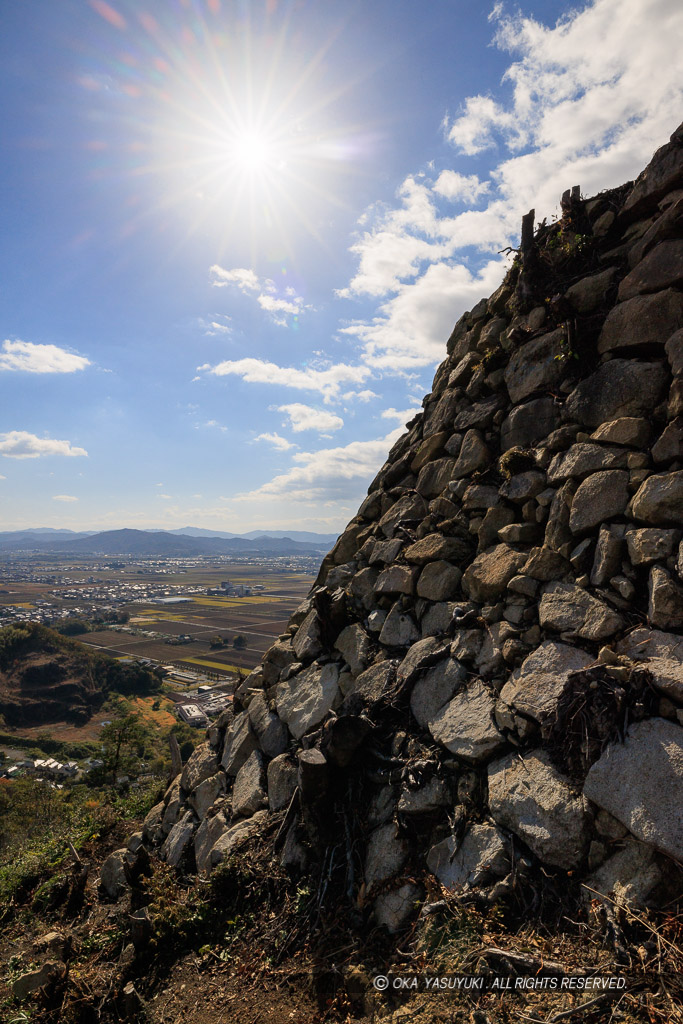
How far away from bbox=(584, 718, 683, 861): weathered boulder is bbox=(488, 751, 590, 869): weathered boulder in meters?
0.21

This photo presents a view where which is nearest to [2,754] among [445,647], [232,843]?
Answer: [232,843]

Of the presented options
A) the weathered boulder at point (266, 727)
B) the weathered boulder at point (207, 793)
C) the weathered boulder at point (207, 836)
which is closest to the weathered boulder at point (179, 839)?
the weathered boulder at point (207, 793)

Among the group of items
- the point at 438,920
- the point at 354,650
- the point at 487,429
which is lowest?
the point at 438,920

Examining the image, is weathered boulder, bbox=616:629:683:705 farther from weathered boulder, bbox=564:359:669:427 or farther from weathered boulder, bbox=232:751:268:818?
weathered boulder, bbox=232:751:268:818

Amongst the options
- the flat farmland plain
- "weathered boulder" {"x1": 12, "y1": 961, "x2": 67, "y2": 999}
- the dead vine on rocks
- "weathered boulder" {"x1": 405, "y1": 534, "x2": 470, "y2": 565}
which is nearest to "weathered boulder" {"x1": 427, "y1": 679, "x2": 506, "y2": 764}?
the dead vine on rocks

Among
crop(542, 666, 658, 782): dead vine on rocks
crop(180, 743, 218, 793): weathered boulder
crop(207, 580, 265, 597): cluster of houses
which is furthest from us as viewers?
crop(207, 580, 265, 597): cluster of houses

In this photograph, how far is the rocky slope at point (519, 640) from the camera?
3717 mm

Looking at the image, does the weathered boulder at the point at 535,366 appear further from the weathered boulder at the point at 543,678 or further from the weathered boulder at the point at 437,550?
the weathered boulder at the point at 543,678

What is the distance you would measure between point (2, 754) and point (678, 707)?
67396 mm

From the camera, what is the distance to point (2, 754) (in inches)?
1989

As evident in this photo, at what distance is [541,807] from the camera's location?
381 centimetres

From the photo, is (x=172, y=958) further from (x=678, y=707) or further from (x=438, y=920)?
(x=678, y=707)

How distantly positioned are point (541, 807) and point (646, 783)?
86 centimetres

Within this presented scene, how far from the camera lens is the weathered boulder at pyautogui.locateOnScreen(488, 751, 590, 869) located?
3.60 metres
